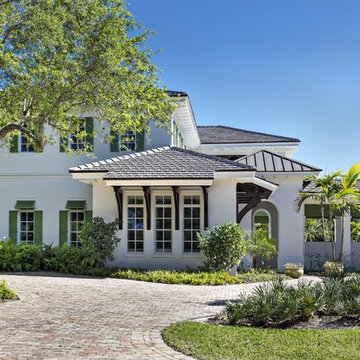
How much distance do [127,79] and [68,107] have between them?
1.72 metres

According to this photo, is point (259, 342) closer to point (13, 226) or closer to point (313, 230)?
point (13, 226)

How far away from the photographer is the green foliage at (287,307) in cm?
798

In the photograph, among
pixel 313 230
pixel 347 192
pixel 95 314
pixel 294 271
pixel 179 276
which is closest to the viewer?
pixel 95 314

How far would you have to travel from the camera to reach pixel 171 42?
49.0ft

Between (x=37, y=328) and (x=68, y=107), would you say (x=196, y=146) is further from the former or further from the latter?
(x=37, y=328)

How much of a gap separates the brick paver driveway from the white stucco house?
3.11 meters

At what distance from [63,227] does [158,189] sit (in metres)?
5.39

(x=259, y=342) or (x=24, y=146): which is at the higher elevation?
(x=24, y=146)

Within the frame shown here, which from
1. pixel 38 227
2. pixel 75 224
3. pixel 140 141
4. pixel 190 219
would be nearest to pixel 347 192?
pixel 190 219

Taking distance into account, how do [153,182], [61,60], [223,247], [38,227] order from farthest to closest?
[38,227]
[153,182]
[223,247]
[61,60]

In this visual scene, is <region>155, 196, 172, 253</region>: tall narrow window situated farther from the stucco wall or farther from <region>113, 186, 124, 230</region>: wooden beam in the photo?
the stucco wall

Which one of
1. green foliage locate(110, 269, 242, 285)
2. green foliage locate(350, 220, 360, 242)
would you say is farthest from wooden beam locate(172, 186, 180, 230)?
green foliage locate(350, 220, 360, 242)

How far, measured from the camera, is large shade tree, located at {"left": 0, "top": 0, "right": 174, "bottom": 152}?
1098 cm

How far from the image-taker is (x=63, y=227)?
1938cm
